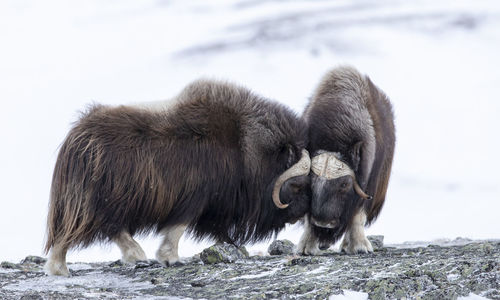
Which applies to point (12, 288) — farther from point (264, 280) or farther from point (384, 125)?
point (384, 125)

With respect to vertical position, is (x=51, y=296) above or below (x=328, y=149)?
below

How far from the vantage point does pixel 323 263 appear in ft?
13.6

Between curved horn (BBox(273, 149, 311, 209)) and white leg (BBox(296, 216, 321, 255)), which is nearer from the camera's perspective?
curved horn (BBox(273, 149, 311, 209))

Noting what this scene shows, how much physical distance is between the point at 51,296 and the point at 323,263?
1424mm

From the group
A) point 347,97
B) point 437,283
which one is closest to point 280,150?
point 347,97

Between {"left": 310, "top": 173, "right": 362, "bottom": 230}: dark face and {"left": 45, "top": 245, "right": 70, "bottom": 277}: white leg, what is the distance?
1633mm

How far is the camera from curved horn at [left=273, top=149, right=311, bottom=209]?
201 inches

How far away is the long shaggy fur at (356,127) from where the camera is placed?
524 centimetres

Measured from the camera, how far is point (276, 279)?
3811 millimetres

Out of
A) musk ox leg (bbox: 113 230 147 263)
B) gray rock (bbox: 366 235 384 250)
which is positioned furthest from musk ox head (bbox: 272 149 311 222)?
musk ox leg (bbox: 113 230 147 263)

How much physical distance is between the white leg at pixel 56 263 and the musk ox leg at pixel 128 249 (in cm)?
46

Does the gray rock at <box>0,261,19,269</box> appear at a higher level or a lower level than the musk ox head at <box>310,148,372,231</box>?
lower

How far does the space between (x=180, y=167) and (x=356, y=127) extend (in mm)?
1266

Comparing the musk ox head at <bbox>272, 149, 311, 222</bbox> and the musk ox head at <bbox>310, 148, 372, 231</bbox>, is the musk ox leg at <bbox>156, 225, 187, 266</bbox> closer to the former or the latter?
the musk ox head at <bbox>272, 149, 311, 222</bbox>
